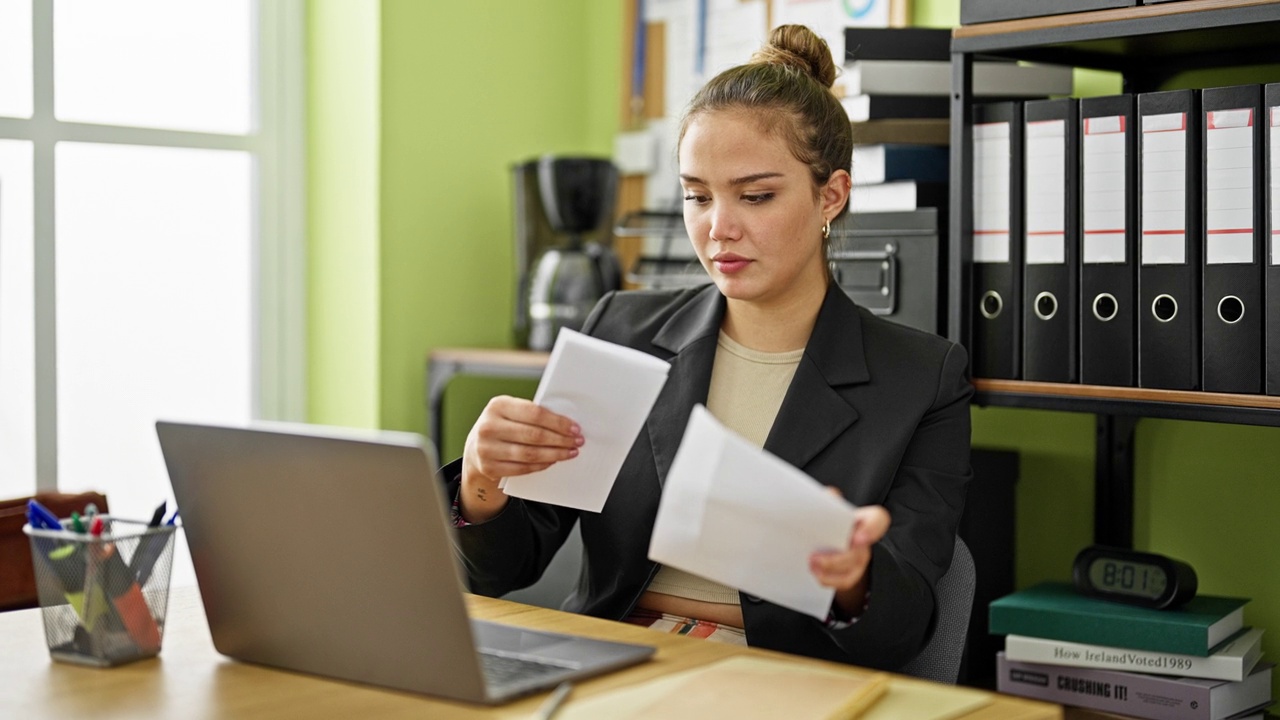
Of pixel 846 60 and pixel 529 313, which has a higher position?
pixel 846 60

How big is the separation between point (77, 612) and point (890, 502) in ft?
2.57

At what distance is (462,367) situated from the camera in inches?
95.3

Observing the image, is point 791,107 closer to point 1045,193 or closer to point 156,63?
point 1045,193

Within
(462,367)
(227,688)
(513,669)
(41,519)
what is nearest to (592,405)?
(513,669)

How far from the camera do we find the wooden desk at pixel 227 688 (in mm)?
948

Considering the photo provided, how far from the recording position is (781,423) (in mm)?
1456

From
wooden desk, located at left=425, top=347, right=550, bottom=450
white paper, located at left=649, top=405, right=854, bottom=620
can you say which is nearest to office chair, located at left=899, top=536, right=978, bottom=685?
white paper, located at left=649, top=405, right=854, bottom=620

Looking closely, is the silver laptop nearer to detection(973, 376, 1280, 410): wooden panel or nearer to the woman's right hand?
the woman's right hand

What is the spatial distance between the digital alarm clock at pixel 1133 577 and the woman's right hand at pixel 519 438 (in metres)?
0.88

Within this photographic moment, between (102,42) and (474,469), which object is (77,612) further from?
(102,42)

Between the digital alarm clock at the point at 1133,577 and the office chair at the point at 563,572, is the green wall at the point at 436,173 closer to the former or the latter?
the digital alarm clock at the point at 1133,577

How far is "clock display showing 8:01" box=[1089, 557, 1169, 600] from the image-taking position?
1.69 meters

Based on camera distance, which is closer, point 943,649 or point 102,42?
point 943,649

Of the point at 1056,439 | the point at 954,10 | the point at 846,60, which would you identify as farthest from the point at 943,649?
the point at 954,10
